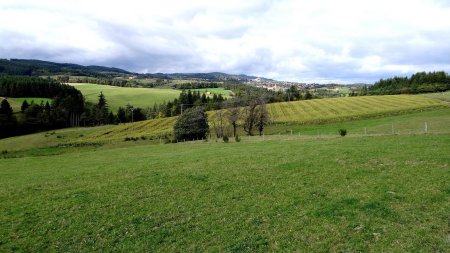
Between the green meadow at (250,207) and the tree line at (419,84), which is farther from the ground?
the tree line at (419,84)

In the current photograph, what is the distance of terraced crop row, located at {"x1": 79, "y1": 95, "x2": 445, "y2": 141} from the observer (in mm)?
97488

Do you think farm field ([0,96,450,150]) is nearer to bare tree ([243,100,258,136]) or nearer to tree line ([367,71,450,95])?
bare tree ([243,100,258,136])

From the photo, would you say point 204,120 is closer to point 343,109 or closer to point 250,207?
point 343,109

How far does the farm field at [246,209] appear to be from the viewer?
38.7 feet

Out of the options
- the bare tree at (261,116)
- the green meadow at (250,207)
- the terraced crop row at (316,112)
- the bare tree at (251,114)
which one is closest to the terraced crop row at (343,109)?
the terraced crop row at (316,112)

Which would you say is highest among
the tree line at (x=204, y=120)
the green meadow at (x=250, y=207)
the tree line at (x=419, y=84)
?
the tree line at (x=419, y=84)

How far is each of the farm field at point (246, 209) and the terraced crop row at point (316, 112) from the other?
77.1 m

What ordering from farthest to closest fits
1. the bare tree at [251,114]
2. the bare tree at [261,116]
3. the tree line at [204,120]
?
the bare tree at [251,114] < the bare tree at [261,116] < the tree line at [204,120]

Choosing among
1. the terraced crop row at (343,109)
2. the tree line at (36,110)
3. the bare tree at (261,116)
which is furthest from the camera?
the tree line at (36,110)

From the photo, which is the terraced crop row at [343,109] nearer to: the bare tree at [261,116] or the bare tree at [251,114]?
the bare tree at [261,116]

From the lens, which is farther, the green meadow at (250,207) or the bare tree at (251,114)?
Result: the bare tree at (251,114)

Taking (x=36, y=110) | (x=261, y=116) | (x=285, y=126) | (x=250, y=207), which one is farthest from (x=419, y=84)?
(x=250, y=207)

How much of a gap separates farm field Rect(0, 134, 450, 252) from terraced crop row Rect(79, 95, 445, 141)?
77.1 m

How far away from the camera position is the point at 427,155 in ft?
78.5
